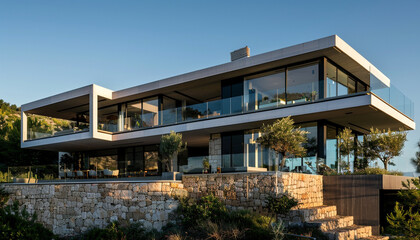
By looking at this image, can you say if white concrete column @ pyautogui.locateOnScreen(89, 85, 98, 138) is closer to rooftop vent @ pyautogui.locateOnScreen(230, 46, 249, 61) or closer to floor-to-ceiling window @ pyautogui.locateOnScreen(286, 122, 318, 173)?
rooftop vent @ pyautogui.locateOnScreen(230, 46, 249, 61)

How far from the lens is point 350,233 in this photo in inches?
446

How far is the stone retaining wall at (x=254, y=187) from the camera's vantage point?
1237 cm

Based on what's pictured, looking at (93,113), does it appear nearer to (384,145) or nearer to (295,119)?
(295,119)

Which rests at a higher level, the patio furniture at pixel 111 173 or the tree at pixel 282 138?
the tree at pixel 282 138

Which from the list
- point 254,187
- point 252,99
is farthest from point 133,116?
point 254,187

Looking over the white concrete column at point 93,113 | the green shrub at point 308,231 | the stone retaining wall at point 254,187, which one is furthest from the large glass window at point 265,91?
the white concrete column at point 93,113

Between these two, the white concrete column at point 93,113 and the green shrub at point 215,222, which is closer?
the green shrub at point 215,222

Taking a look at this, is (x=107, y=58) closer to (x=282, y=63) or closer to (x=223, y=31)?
(x=223, y=31)

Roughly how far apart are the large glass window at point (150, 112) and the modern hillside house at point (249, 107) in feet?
0.20

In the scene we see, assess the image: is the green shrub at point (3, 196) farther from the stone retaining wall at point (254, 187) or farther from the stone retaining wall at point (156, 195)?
the stone retaining wall at point (254, 187)

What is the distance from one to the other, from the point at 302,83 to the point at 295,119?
67.5 inches

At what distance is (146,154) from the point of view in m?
24.1

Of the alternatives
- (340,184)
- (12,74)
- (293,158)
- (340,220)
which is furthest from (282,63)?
(12,74)

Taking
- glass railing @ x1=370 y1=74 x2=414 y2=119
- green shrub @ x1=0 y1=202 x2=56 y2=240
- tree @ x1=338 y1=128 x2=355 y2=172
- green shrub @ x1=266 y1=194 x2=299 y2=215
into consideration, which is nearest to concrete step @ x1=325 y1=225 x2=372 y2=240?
green shrub @ x1=266 y1=194 x2=299 y2=215
